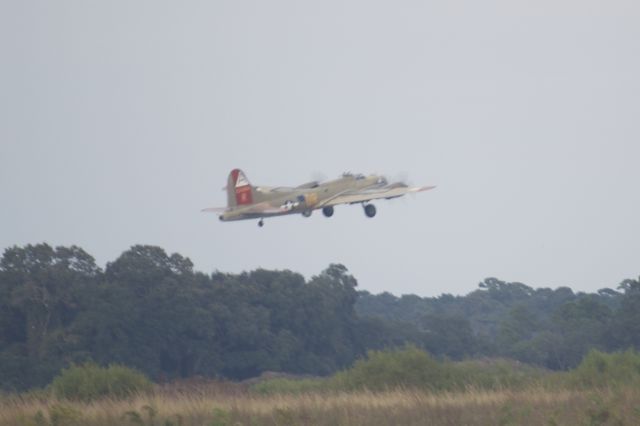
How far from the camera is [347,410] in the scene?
98.1 ft

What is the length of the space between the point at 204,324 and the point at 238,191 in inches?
1107

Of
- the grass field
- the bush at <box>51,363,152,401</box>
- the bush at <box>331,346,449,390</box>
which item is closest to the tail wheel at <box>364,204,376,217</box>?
the bush at <box>331,346,449,390</box>

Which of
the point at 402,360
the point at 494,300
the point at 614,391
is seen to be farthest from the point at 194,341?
the point at 494,300

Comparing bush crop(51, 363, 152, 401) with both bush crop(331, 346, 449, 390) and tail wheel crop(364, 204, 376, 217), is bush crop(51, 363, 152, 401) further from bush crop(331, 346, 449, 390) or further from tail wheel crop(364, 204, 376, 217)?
tail wheel crop(364, 204, 376, 217)

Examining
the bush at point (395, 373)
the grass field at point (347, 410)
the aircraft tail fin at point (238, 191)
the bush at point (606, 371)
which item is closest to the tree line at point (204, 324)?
the aircraft tail fin at point (238, 191)

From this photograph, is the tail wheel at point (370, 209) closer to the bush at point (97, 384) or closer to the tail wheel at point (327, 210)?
the tail wheel at point (327, 210)

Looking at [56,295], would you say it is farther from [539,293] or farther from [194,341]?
[539,293]

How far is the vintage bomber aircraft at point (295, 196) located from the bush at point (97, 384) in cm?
1351

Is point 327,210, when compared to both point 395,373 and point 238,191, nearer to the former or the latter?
point 238,191

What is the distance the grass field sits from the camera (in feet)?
93.2

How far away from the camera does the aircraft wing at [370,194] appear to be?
52.8 m

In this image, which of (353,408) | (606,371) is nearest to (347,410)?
(353,408)

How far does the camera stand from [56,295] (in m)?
78.5

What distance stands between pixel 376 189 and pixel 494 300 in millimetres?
95072
